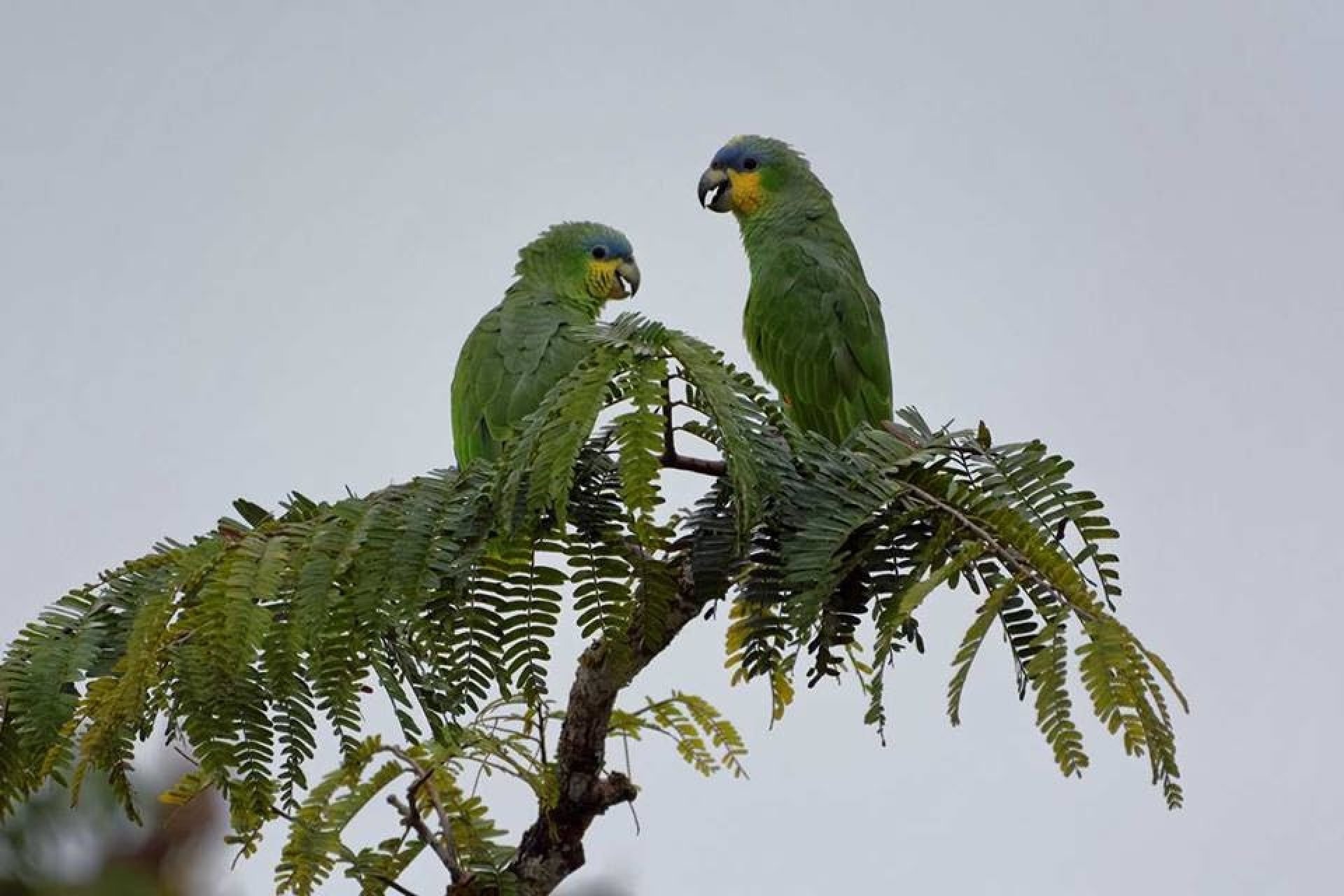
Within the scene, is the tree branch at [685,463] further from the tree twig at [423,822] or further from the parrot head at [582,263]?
the parrot head at [582,263]

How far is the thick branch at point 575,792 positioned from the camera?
2.89 meters

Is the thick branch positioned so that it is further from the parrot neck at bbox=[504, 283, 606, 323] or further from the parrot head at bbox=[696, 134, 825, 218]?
the parrot head at bbox=[696, 134, 825, 218]


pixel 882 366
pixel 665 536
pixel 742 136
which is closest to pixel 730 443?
pixel 665 536

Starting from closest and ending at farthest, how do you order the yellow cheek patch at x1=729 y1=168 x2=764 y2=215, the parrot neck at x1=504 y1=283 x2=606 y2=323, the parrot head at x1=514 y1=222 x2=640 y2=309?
the parrot neck at x1=504 y1=283 x2=606 y2=323 → the parrot head at x1=514 y1=222 x2=640 y2=309 → the yellow cheek patch at x1=729 y1=168 x2=764 y2=215

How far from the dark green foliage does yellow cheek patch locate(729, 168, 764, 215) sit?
139 inches

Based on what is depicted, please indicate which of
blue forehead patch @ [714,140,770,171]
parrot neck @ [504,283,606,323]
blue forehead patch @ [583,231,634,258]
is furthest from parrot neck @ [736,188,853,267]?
parrot neck @ [504,283,606,323]

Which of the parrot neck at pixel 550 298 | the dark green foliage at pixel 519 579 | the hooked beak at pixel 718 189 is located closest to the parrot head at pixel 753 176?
the hooked beak at pixel 718 189

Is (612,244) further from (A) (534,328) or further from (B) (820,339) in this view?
(B) (820,339)

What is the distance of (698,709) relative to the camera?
10.8ft

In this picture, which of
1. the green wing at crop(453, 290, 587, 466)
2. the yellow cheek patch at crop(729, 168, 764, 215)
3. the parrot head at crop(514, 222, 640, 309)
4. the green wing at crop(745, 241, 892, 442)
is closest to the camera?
the green wing at crop(453, 290, 587, 466)

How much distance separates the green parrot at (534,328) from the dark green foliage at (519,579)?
1632mm

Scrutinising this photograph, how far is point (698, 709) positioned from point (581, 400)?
3.56ft

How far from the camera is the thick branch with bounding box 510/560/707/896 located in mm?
2893

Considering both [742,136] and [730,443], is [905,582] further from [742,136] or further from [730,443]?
[742,136]
